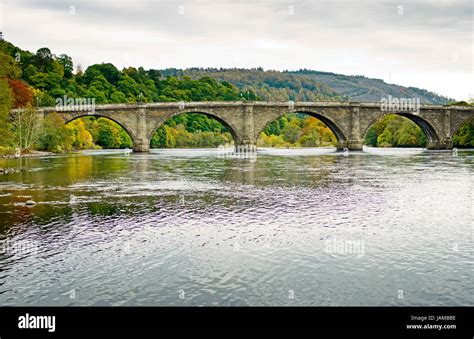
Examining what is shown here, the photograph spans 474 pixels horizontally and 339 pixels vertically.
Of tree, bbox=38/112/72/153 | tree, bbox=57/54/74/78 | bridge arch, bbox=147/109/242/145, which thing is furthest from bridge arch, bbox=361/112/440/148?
tree, bbox=57/54/74/78

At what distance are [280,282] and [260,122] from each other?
75797mm

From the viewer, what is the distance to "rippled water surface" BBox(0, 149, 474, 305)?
9.71m

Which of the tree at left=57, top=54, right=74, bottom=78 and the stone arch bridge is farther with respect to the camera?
the tree at left=57, top=54, right=74, bottom=78

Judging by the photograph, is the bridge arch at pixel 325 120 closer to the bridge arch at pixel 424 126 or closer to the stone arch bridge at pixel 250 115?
the stone arch bridge at pixel 250 115

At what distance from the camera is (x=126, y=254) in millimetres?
12453

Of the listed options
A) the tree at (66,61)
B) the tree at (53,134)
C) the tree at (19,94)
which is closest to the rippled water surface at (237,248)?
the tree at (53,134)

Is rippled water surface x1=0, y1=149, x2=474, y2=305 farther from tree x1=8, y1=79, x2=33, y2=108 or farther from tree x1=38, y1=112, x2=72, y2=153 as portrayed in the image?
tree x1=8, y1=79, x2=33, y2=108

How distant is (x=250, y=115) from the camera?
8381cm

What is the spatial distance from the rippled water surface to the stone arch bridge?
192 feet

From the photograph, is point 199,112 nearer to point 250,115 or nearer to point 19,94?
point 250,115

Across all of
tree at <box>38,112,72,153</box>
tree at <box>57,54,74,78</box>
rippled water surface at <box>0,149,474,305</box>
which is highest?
tree at <box>57,54,74,78</box>

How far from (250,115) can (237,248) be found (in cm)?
7165

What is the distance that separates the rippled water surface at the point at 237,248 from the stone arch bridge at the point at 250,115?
192ft

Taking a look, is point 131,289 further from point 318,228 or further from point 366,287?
point 318,228
